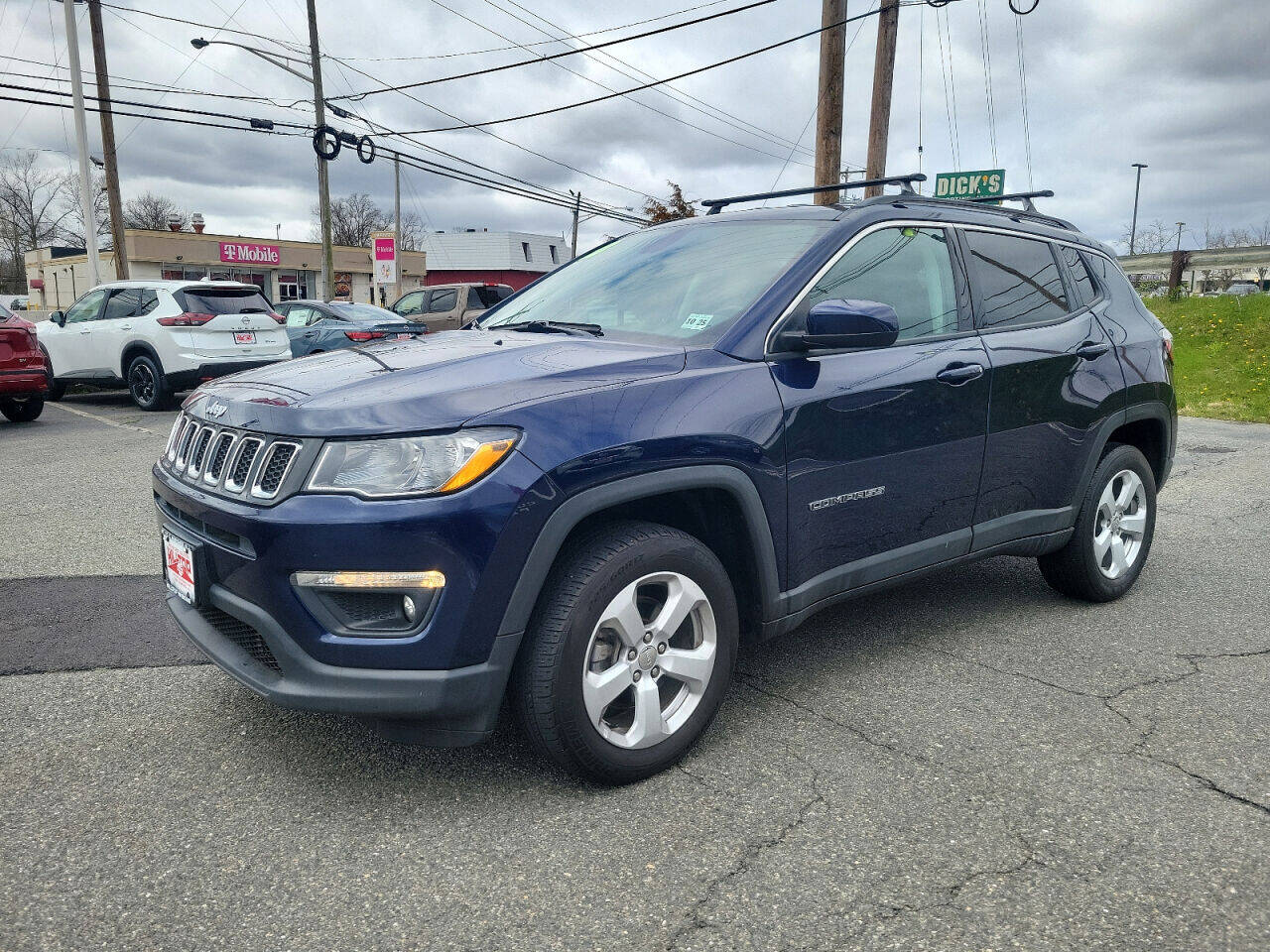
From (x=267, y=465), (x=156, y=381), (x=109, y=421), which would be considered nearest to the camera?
(x=267, y=465)

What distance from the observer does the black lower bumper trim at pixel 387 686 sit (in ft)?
8.25

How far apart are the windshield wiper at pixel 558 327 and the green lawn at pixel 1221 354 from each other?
12295 mm

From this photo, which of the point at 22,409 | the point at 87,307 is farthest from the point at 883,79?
the point at 22,409

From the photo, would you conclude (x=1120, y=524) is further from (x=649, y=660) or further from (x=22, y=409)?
(x=22, y=409)

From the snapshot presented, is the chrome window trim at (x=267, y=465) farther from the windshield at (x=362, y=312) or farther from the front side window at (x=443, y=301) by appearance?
the front side window at (x=443, y=301)

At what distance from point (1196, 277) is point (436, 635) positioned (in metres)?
74.9

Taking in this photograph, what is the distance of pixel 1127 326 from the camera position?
4.64m

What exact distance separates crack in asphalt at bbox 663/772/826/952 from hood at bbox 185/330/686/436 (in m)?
1.30

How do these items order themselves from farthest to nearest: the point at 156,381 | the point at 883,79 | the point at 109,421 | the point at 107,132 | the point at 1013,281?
the point at 107,132 < the point at 883,79 < the point at 156,381 < the point at 109,421 < the point at 1013,281

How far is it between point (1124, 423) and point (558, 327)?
106 inches

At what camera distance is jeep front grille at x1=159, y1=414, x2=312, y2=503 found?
103 inches

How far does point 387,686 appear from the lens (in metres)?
2.51

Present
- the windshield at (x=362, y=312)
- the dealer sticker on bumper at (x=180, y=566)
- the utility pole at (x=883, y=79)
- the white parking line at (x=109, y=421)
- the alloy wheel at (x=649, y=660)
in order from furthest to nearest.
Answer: the utility pole at (x=883, y=79), the windshield at (x=362, y=312), the white parking line at (x=109, y=421), the dealer sticker on bumper at (x=180, y=566), the alloy wheel at (x=649, y=660)

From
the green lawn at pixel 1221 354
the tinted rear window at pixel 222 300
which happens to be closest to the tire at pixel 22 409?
the tinted rear window at pixel 222 300
